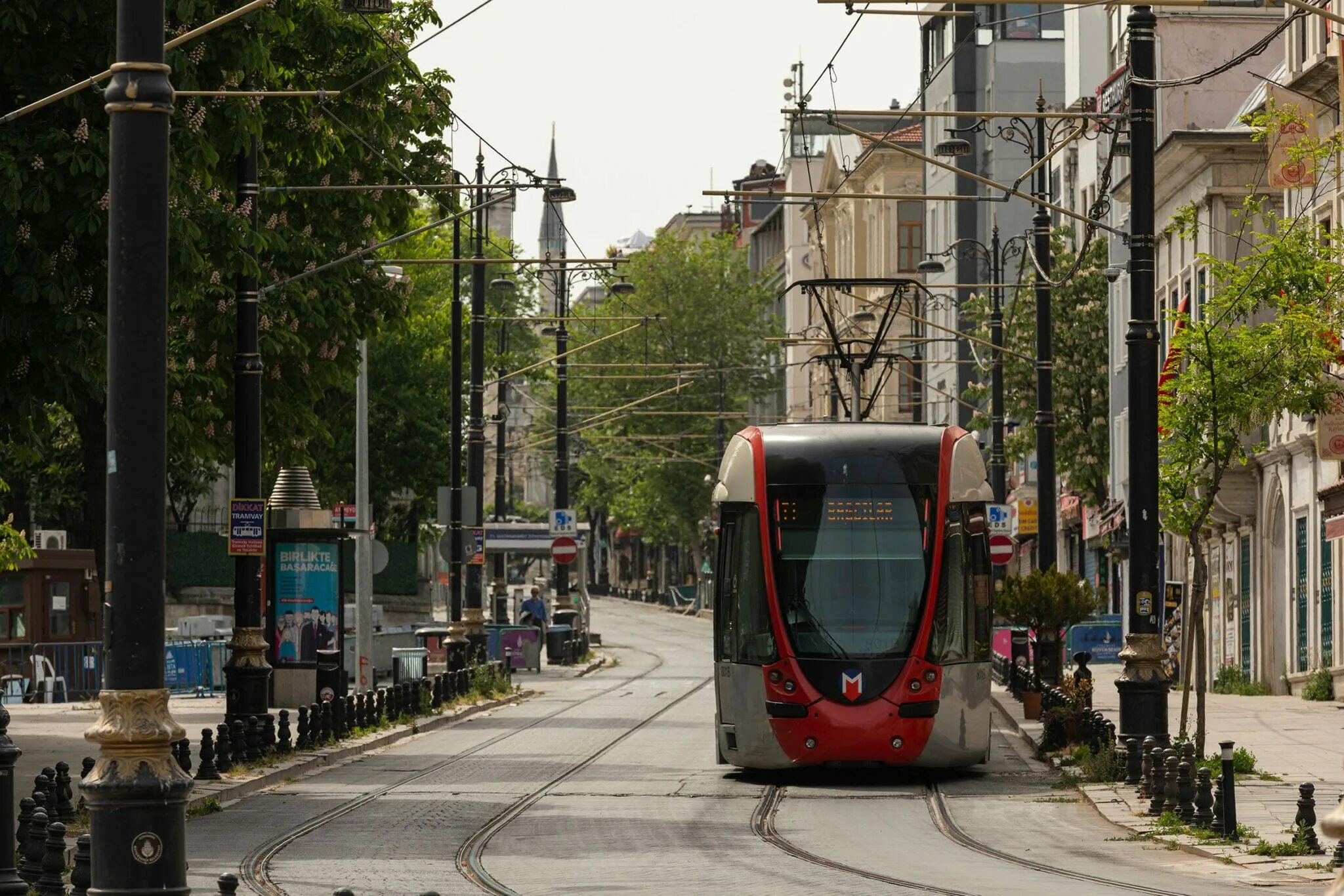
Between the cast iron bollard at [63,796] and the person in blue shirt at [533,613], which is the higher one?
the cast iron bollard at [63,796]

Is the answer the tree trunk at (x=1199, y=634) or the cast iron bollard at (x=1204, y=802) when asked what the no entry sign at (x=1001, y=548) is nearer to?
the tree trunk at (x=1199, y=634)

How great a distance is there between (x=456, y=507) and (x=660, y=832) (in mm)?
23043

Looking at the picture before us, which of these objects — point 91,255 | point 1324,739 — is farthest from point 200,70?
point 1324,739

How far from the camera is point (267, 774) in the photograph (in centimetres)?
2266

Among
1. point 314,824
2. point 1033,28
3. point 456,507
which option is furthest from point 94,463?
point 1033,28

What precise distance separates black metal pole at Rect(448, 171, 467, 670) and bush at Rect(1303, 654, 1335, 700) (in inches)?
518

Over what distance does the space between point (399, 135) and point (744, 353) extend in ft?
261

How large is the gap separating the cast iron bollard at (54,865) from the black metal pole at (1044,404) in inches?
921

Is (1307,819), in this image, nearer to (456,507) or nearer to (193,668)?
(456,507)

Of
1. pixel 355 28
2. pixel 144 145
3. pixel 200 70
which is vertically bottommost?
pixel 144 145

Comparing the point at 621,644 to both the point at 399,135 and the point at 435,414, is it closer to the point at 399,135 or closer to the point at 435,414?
the point at 435,414

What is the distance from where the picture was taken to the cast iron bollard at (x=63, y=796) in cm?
1684

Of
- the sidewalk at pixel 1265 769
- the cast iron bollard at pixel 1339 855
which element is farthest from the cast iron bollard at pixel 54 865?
the sidewalk at pixel 1265 769

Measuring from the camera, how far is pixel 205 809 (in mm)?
19578
